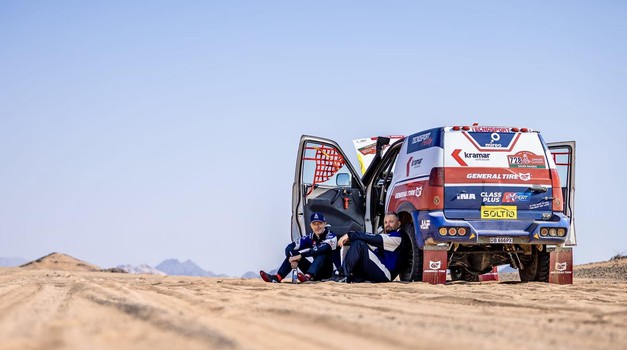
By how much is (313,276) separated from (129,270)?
20.0 meters

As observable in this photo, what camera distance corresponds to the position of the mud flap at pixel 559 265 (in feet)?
41.5

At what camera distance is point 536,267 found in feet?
42.6

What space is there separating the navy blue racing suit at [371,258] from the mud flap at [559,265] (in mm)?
2135

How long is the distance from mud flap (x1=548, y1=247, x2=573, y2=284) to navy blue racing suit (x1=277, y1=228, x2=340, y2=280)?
2.98 metres

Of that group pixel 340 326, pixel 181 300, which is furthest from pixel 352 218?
pixel 340 326

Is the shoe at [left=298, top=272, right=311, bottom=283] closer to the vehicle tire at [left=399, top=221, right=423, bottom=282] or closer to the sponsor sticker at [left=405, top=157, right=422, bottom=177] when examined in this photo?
the vehicle tire at [left=399, top=221, right=423, bottom=282]

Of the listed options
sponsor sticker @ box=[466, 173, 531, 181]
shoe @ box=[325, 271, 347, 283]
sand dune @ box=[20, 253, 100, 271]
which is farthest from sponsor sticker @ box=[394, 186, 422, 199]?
sand dune @ box=[20, 253, 100, 271]

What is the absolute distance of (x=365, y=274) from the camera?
1240 cm

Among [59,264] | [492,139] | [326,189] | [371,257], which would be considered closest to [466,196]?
[492,139]

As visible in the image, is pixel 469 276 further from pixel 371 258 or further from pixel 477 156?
pixel 477 156

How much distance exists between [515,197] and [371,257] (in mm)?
2083

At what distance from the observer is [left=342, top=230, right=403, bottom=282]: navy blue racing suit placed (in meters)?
12.3

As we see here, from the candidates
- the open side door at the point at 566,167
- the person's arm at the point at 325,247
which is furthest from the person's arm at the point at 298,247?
the open side door at the point at 566,167

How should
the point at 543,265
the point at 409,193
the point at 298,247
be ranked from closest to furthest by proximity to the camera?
the point at 409,193 < the point at 543,265 < the point at 298,247
